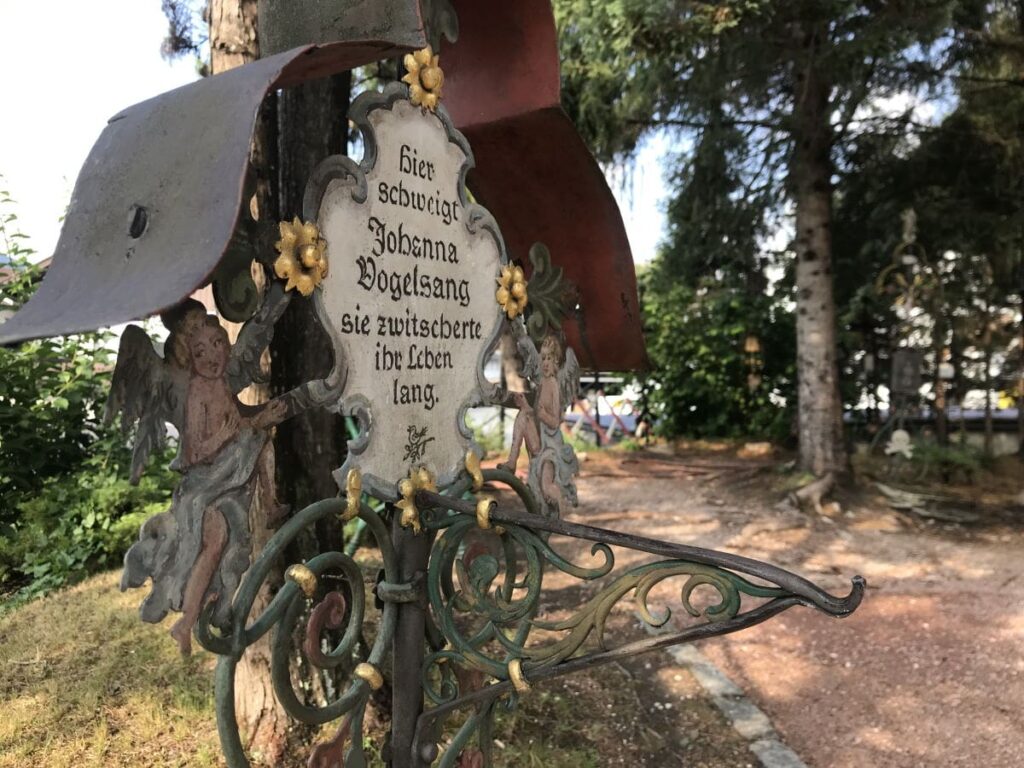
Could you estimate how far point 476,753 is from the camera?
183 cm

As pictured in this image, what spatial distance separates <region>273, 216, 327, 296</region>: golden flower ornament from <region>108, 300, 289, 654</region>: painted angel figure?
0.47 feet

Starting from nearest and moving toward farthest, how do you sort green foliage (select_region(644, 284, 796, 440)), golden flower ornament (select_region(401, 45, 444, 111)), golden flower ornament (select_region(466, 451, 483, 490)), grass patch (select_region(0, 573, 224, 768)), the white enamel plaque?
the white enamel plaque
golden flower ornament (select_region(401, 45, 444, 111))
golden flower ornament (select_region(466, 451, 483, 490))
grass patch (select_region(0, 573, 224, 768))
green foliage (select_region(644, 284, 796, 440))

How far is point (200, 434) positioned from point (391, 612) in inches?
24.7

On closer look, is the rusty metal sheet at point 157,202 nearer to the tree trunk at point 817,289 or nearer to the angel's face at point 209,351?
the angel's face at point 209,351

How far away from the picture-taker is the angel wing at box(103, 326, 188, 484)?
119 cm

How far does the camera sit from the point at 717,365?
11.0 metres

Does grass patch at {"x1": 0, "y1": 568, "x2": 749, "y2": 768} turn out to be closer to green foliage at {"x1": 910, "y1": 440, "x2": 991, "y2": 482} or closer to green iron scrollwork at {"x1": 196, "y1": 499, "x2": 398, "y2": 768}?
green iron scrollwork at {"x1": 196, "y1": 499, "x2": 398, "y2": 768}

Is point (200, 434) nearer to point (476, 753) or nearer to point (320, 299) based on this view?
point (320, 299)

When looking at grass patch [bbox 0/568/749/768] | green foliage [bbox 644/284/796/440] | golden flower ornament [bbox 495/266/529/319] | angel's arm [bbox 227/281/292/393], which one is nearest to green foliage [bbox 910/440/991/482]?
green foliage [bbox 644/284/796/440]

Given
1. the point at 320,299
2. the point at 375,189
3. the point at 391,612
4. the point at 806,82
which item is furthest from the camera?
the point at 806,82

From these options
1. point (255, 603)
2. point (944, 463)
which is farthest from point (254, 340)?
point (944, 463)

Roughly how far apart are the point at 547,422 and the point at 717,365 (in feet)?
30.6

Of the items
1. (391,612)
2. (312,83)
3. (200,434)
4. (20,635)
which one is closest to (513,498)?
(20,635)

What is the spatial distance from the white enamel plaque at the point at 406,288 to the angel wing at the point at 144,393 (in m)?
0.29
